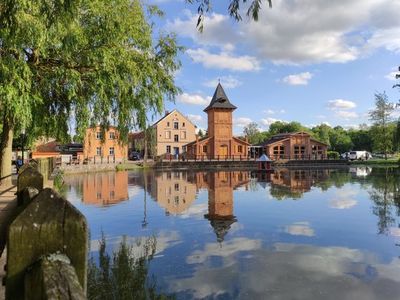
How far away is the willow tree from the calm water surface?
3.88 meters

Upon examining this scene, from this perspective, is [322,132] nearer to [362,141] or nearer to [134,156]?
[362,141]

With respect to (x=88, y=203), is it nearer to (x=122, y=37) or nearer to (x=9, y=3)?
(x=122, y=37)

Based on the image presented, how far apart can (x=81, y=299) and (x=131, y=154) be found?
229ft

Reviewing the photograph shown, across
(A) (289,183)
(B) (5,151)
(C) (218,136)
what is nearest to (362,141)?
(C) (218,136)

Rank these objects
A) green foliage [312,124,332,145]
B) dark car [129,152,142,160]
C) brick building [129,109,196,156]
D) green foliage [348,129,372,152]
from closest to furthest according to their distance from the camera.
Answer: dark car [129,152,142,160], brick building [129,109,196,156], green foliage [348,129,372,152], green foliage [312,124,332,145]

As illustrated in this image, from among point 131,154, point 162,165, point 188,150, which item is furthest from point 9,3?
point 131,154

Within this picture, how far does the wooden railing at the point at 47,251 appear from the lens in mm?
1344

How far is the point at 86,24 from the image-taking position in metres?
11.4

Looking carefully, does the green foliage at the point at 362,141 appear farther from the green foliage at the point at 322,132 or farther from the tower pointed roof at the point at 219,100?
the tower pointed roof at the point at 219,100

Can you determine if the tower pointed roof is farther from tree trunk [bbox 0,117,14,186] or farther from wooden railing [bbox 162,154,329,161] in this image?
tree trunk [bbox 0,117,14,186]

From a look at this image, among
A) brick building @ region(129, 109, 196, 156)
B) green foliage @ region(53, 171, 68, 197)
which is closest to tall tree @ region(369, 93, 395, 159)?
brick building @ region(129, 109, 196, 156)

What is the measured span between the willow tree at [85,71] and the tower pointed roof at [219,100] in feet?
161

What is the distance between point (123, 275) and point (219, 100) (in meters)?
57.3

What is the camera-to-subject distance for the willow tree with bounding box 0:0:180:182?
30.3 ft
